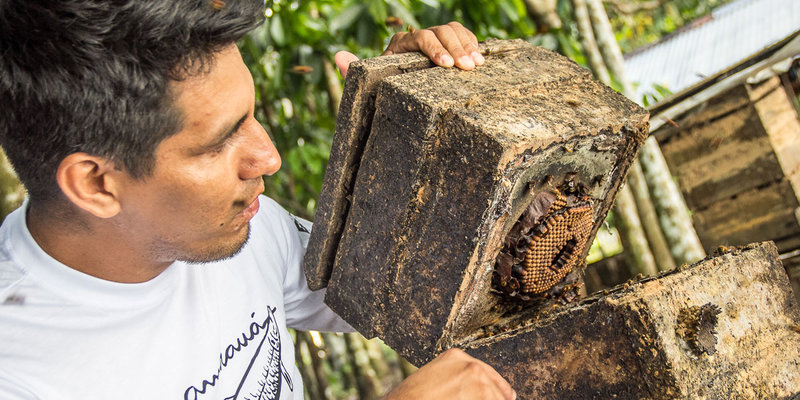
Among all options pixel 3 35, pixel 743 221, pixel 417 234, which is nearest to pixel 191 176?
pixel 3 35

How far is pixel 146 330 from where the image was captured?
159 cm

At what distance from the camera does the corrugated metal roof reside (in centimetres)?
883

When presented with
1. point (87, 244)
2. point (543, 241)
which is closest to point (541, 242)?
point (543, 241)

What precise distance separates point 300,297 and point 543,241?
89 cm

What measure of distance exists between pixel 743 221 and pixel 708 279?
8.80ft

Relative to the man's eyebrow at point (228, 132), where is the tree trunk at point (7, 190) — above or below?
below

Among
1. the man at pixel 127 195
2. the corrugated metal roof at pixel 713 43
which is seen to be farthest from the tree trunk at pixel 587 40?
the corrugated metal roof at pixel 713 43

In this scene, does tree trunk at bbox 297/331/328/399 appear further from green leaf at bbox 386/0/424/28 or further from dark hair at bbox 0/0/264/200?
dark hair at bbox 0/0/264/200

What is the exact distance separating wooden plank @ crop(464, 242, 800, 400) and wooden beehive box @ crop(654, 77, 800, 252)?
2.15m

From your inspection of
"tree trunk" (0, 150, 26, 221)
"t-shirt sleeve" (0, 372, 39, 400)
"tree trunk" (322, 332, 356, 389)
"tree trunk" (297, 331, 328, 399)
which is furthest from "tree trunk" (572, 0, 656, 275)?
"tree trunk" (322, 332, 356, 389)

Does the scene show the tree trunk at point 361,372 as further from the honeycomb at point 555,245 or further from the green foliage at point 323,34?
the honeycomb at point 555,245

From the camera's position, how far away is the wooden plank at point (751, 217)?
374 centimetres

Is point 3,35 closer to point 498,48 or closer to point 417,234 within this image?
point 417,234

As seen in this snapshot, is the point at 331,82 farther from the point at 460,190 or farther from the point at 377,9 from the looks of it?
the point at 460,190
